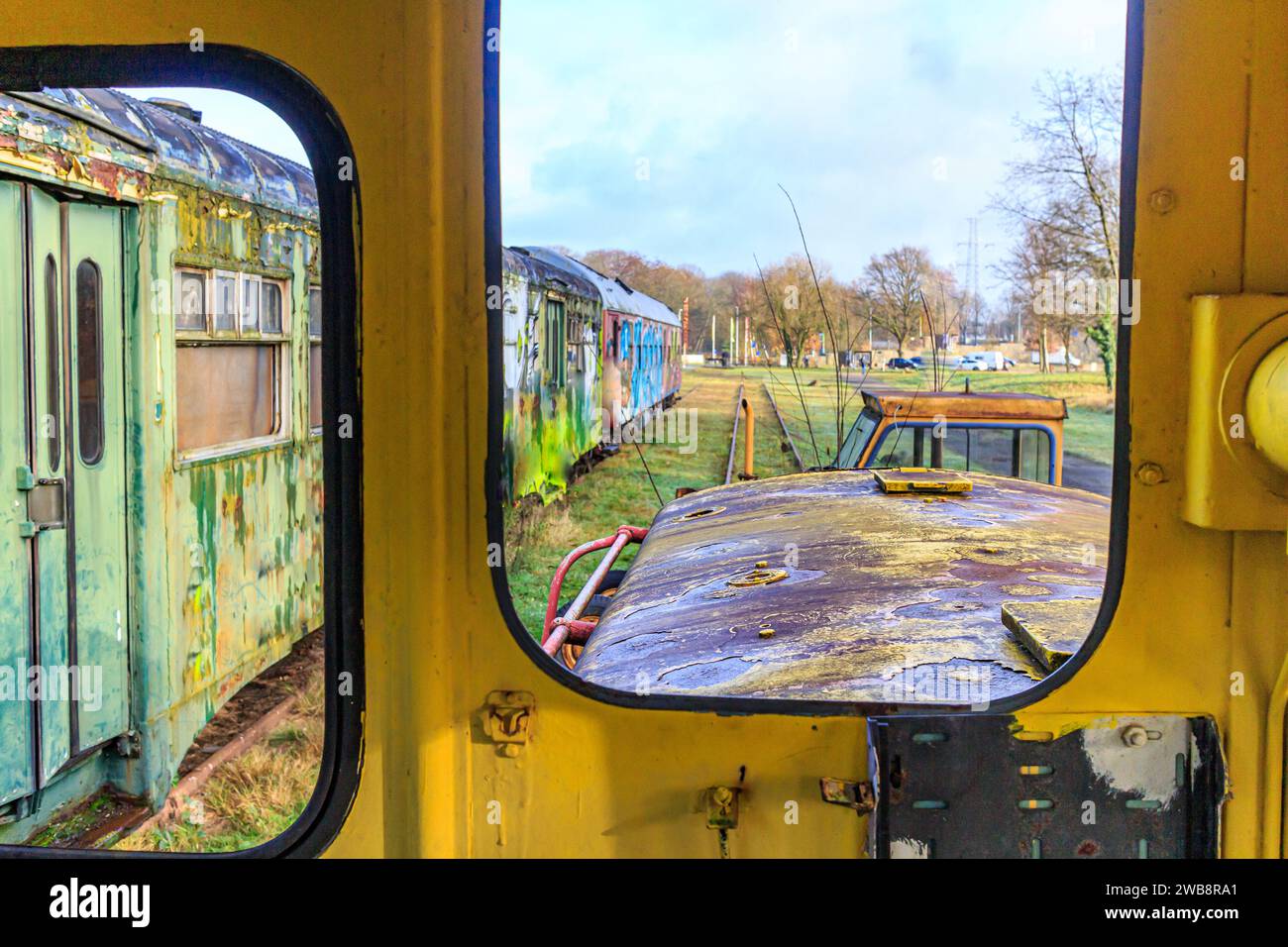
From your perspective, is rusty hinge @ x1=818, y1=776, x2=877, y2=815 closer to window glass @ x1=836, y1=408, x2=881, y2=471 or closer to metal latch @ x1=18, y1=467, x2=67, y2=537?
metal latch @ x1=18, y1=467, x2=67, y2=537

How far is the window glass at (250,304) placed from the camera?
544cm

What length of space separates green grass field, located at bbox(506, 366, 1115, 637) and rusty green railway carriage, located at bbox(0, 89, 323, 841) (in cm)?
163

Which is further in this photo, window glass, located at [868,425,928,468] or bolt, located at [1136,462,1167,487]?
window glass, located at [868,425,928,468]

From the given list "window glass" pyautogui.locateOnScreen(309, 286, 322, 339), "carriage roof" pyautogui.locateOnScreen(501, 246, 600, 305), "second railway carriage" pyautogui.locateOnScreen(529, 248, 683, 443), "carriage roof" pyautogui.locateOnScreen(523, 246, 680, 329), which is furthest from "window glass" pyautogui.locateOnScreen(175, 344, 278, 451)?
"second railway carriage" pyautogui.locateOnScreen(529, 248, 683, 443)

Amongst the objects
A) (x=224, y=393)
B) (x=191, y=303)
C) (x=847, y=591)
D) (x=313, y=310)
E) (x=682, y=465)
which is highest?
(x=313, y=310)

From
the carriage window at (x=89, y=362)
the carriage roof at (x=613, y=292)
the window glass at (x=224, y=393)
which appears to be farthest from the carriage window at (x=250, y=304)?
the carriage roof at (x=613, y=292)

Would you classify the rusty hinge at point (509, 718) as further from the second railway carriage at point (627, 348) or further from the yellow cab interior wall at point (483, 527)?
the second railway carriage at point (627, 348)

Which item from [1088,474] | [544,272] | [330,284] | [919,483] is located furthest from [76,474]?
[1088,474]

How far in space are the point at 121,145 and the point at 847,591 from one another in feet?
10.5

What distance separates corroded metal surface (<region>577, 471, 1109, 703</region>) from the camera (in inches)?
83.7

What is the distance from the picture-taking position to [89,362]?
421 cm

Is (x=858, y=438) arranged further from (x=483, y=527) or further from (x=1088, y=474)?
(x=1088, y=474)

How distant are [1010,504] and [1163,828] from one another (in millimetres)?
3135

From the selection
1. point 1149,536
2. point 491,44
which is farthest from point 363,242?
point 1149,536
